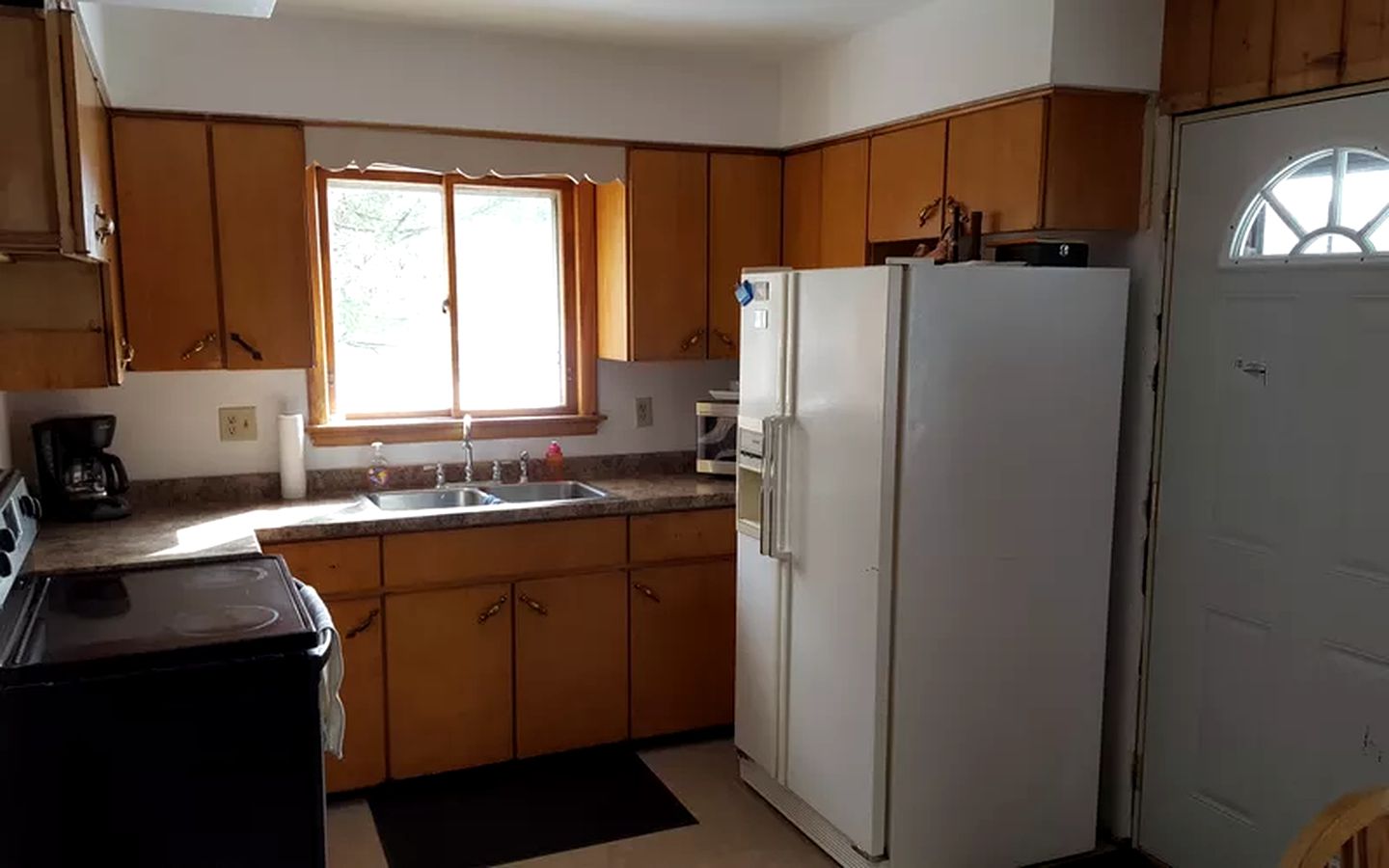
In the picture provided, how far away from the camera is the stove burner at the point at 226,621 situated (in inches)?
71.0

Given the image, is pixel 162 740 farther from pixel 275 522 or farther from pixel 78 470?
pixel 78 470

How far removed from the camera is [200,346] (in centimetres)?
301

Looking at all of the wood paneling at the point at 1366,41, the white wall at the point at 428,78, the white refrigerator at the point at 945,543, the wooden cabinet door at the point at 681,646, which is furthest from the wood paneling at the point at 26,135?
the wood paneling at the point at 1366,41

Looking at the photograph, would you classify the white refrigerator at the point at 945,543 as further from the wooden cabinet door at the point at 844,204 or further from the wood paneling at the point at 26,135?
the wood paneling at the point at 26,135

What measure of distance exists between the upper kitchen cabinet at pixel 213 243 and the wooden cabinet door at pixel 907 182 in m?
1.71

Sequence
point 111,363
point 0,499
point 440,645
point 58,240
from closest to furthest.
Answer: point 58,240
point 0,499
point 111,363
point 440,645

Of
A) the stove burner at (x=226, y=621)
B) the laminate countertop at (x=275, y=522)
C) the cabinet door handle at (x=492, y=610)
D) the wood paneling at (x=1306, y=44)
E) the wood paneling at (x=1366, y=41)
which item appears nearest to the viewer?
the stove burner at (x=226, y=621)

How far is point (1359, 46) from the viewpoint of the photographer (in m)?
2.18

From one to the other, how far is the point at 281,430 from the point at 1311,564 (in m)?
2.82

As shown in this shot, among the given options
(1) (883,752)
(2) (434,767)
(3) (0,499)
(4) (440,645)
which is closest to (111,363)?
(3) (0,499)

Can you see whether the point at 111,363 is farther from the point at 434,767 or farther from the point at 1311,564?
the point at 1311,564

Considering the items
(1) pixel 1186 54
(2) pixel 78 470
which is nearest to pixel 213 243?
(2) pixel 78 470

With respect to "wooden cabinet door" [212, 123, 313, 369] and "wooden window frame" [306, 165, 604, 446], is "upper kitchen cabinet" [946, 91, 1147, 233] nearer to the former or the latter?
"wooden window frame" [306, 165, 604, 446]

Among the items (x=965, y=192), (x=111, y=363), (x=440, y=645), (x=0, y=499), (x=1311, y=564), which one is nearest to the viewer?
(x=0, y=499)
